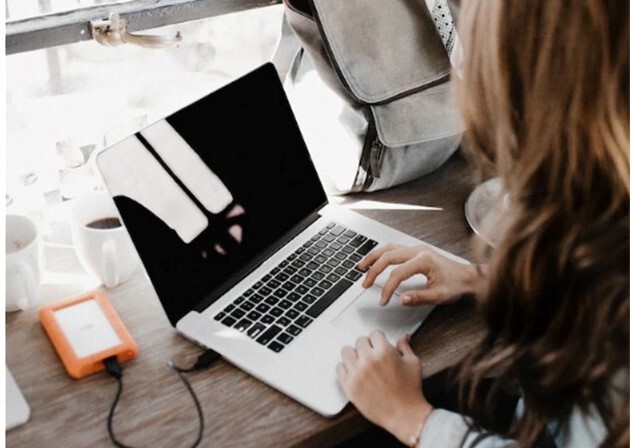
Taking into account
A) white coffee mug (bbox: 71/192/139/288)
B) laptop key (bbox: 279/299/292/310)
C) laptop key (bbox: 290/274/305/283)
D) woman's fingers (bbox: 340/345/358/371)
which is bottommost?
woman's fingers (bbox: 340/345/358/371)

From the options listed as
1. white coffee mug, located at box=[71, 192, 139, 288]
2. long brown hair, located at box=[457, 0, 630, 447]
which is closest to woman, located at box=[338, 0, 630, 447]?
long brown hair, located at box=[457, 0, 630, 447]

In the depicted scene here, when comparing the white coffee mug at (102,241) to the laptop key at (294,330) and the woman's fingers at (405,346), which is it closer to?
the laptop key at (294,330)

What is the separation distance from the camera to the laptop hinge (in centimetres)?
94

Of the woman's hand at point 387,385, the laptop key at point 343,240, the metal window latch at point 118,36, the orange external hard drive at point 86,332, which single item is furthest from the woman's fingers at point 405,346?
the metal window latch at point 118,36

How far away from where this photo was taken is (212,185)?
0.98 meters

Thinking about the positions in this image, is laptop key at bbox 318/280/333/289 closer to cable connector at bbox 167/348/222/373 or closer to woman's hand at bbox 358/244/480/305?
woman's hand at bbox 358/244/480/305

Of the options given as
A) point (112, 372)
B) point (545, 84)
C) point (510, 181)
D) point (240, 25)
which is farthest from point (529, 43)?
point (240, 25)

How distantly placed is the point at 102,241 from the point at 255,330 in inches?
9.1

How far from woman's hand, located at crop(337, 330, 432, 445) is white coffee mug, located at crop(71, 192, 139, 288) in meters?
0.32

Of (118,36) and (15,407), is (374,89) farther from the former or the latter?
(15,407)

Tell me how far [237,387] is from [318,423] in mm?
105

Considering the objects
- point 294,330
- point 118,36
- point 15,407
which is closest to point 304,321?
point 294,330

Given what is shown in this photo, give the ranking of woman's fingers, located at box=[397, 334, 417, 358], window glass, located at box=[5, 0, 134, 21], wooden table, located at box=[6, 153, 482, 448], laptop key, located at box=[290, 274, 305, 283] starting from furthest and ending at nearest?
window glass, located at box=[5, 0, 134, 21] → laptop key, located at box=[290, 274, 305, 283] → woman's fingers, located at box=[397, 334, 417, 358] → wooden table, located at box=[6, 153, 482, 448]

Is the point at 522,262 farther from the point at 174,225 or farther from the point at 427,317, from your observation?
the point at 174,225
